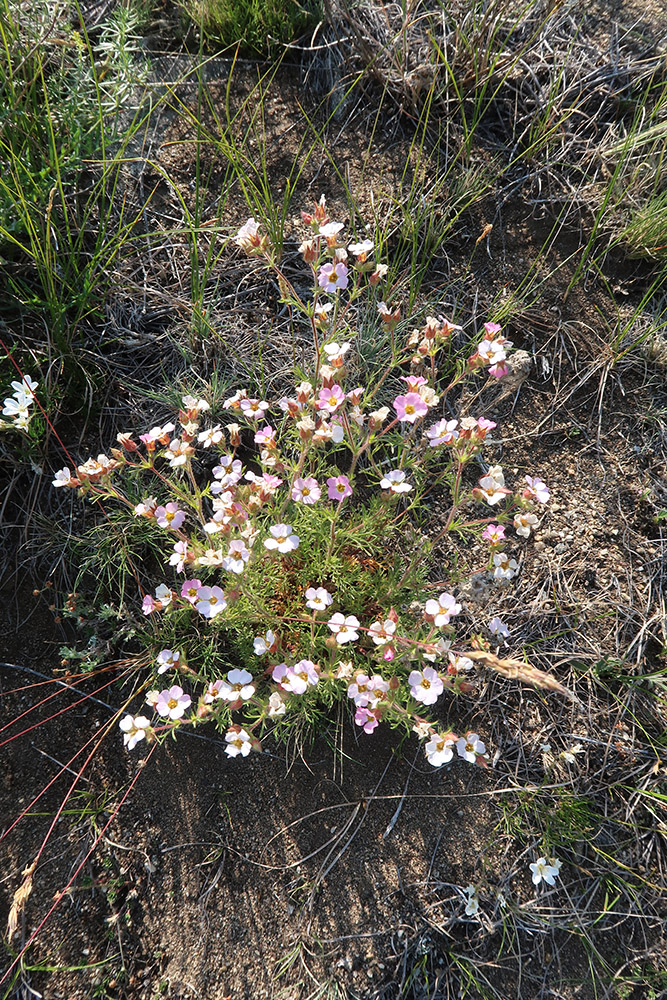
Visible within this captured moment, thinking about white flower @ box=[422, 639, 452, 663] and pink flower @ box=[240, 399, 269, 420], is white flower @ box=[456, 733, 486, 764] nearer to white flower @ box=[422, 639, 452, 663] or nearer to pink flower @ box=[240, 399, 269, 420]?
white flower @ box=[422, 639, 452, 663]

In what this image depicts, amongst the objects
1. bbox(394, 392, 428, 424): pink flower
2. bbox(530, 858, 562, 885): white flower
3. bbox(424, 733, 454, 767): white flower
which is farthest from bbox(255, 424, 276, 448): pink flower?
bbox(530, 858, 562, 885): white flower

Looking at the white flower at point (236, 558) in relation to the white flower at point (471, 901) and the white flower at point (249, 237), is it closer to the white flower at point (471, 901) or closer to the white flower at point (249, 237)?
the white flower at point (249, 237)

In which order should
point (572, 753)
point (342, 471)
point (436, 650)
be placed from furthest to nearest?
1. point (342, 471)
2. point (572, 753)
3. point (436, 650)

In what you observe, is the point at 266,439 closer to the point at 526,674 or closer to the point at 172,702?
the point at 172,702

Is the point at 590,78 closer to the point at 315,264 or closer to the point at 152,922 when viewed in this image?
the point at 315,264

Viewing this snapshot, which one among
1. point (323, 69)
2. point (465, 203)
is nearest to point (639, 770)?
point (465, 203)

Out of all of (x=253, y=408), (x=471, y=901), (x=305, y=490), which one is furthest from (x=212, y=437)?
(x=471, y=901)

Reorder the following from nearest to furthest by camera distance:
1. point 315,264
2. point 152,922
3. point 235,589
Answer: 1. point 315,264
2. point 235,589
3. point 152,922
